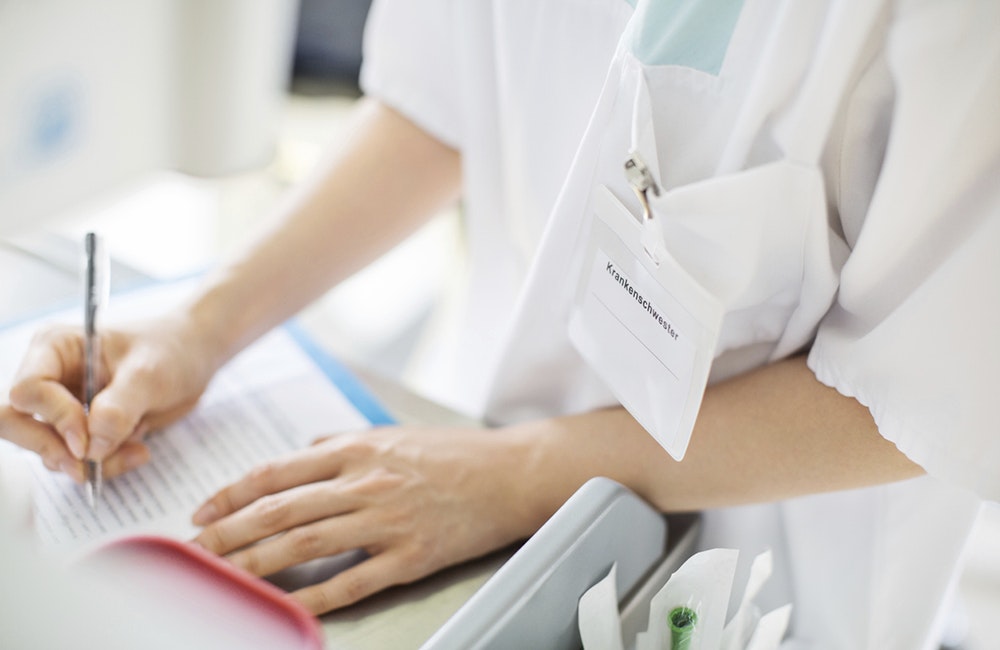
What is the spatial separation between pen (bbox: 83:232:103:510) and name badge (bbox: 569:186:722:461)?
1.21ft

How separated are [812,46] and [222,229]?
6.69ft

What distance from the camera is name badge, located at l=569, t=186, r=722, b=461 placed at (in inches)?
24.8

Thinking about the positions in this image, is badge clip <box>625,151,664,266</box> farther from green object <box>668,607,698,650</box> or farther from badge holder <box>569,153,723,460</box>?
green object <box>668,607,698,650</box>

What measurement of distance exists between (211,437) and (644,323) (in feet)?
1.40

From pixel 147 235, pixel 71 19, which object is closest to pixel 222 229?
pixel 147 235

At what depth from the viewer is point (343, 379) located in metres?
0.99

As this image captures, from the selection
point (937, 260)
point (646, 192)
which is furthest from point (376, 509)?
point (937, 260)

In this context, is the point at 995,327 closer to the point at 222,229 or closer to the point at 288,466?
the point at 288,466

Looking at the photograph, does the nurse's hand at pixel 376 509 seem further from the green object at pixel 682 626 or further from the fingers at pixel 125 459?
the green object at pixel 682 626

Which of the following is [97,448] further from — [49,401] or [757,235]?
[757,235]

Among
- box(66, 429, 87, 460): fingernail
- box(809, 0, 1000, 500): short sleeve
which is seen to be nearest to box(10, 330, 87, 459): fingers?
box(66, 429, 87, 460): fingernail

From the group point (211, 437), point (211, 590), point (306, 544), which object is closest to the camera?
point (211, 590)

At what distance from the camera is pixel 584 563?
0.65 metres

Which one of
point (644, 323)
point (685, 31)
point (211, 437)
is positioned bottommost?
point (211, 437)
